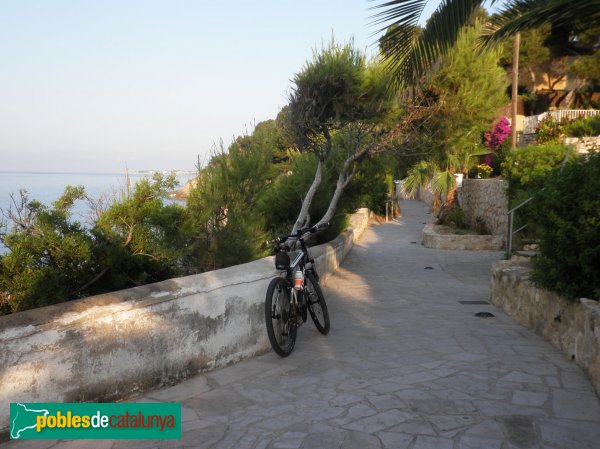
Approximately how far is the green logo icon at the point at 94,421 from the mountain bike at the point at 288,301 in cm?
141

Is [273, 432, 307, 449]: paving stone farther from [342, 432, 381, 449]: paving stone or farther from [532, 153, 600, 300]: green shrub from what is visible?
[532, 153, 600, 300]: green shrub

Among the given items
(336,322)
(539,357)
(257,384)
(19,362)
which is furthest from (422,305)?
(19,362)

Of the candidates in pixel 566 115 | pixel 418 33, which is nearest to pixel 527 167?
pixel 418 33

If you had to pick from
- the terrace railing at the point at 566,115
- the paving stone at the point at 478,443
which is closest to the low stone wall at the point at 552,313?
the paving stone at the point at 478,443

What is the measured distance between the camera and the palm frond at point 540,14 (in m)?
5.20

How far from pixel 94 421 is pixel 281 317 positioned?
207 centimetres

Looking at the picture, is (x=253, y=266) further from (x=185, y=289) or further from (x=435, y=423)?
(x=435, y=423)

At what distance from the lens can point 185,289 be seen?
4.32 meters

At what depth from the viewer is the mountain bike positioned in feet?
16.3

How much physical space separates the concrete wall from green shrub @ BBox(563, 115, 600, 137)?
19963mm

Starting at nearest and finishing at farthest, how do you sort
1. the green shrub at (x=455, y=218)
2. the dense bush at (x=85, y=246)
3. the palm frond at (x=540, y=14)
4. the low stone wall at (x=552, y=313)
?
the low stone wall at (x=552, y=313) < the dense bush at (x=85, y=246) < the palm frond at (x=540, y=14) < the green shrub at (x=455, y=218)

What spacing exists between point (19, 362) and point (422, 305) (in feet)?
19.1

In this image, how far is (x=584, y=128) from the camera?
21266 mm

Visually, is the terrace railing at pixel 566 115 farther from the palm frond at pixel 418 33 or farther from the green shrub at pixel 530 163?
the palm frond at pixel 418 33
